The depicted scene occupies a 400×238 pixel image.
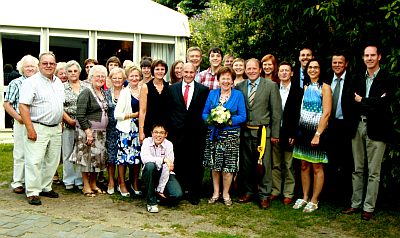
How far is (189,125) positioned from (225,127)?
55 cm

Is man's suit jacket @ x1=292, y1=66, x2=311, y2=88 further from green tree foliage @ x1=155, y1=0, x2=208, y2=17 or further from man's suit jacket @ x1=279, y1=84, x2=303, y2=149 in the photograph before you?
green tree foliage @ x1=155, y1=0, x2=208, y2=17

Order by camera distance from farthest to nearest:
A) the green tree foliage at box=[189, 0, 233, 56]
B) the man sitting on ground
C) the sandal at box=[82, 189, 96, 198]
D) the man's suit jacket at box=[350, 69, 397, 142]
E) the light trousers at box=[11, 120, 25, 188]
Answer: the green tree foliage at box=[189, 0, 233, 56]
the light trousers at box=[11, 120, 25, 188]
the sandal at box=[82, 189, 96, 198]
the man sitting on ground
the man's suit jacket at box=[350, 69, 397, 142]

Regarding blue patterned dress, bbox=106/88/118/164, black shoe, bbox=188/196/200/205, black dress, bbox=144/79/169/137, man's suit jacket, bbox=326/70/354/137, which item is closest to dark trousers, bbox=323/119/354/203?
man's suit jacket, bbox=326/70/354/137

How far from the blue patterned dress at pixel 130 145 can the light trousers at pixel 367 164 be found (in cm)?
312

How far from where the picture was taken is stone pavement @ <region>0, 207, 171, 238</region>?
5.60m

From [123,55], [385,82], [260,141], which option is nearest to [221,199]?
[260,141]

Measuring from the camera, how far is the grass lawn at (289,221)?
6.04 m

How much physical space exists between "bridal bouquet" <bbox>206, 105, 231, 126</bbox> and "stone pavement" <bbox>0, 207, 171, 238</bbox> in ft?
6.16

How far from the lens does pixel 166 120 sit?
287 inches

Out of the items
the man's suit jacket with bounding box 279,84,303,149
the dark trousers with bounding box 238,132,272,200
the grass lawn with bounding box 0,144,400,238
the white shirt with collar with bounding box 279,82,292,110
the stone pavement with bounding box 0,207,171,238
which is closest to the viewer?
the stone pavement with bounding box 0,207,171,238

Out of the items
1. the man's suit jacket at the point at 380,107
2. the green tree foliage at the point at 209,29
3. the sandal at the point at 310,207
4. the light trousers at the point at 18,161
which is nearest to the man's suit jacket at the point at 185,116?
the sandal at the point at 310,207

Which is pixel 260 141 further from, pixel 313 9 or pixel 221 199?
pixel 313 9

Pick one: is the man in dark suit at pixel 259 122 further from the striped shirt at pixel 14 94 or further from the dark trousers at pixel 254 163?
the striped shirt at pixel 14 94

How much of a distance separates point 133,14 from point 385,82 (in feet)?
31.5
